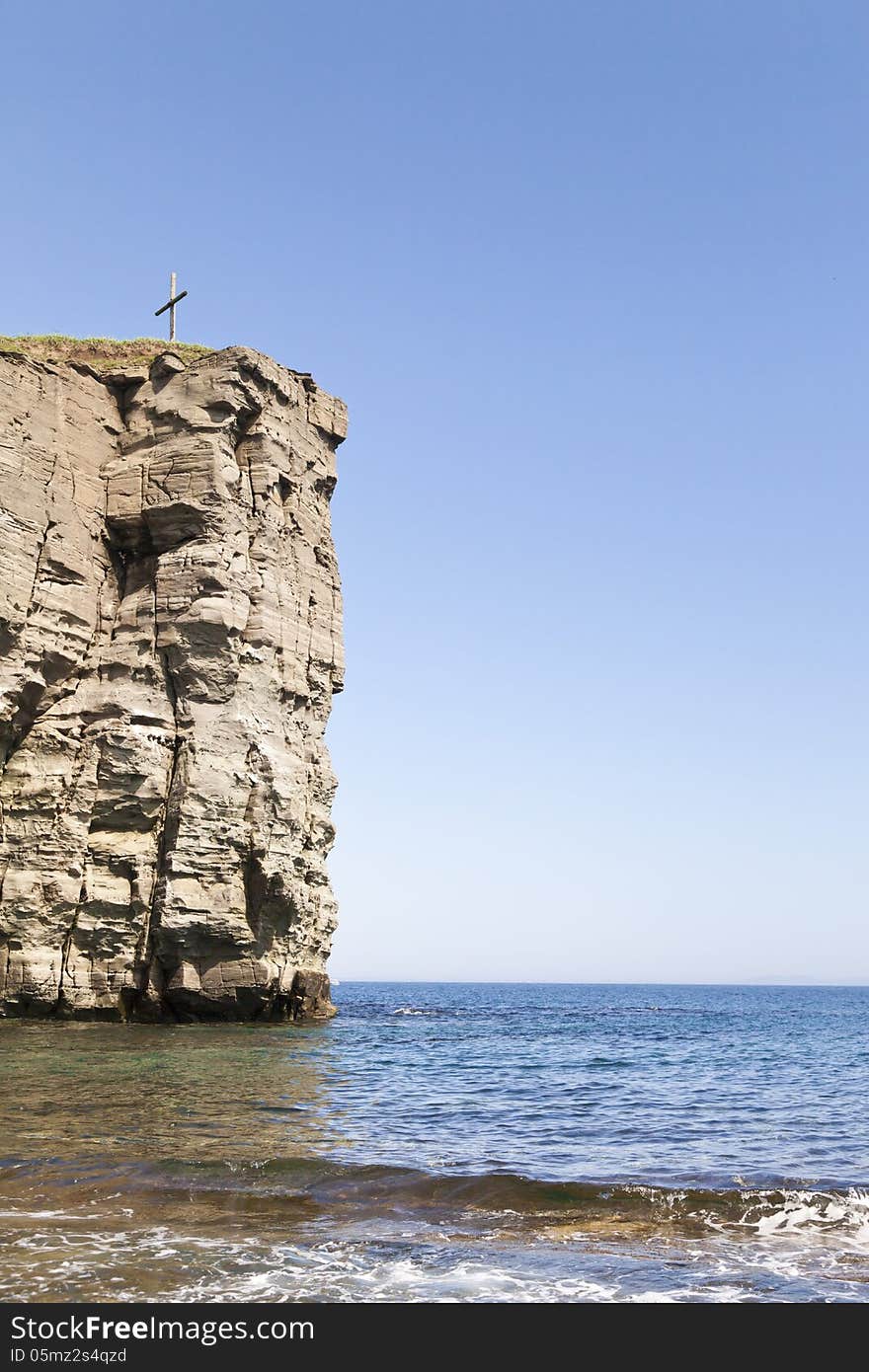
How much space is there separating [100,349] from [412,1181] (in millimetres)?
33429

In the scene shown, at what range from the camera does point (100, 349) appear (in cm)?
3800

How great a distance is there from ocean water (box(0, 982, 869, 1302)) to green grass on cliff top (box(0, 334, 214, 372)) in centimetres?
2342

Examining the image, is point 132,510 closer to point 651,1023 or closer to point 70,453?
point 70,453

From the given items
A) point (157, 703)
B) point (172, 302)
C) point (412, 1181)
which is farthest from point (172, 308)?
point (412, 1181)

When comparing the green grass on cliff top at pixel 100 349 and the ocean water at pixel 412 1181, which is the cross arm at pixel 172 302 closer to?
the green grass on cliff top at pixel 100 349

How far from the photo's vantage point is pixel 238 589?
3419cm

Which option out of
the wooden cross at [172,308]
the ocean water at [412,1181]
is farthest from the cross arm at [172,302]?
the ocean water at [412,1181]

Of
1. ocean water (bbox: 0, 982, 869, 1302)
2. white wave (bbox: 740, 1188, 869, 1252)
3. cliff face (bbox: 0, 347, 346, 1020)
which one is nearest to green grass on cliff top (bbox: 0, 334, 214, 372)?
cliff face (bbox: 0, 347, 346, 1020)
